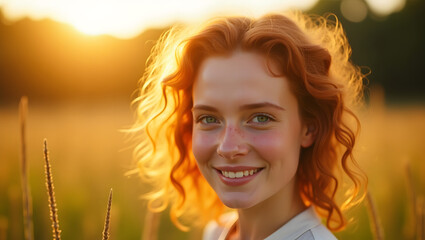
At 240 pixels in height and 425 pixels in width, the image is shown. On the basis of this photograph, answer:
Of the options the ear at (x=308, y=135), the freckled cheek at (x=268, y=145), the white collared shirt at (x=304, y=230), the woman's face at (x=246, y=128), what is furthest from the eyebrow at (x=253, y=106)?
the white collared shirt at (x=304, y=230)

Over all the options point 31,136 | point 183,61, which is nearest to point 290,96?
point 183,61

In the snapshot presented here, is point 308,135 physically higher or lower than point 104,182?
lower

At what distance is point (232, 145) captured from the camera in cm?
156

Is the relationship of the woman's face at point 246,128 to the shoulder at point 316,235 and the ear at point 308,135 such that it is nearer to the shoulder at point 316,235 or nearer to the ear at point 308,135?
the ear at point 308,135

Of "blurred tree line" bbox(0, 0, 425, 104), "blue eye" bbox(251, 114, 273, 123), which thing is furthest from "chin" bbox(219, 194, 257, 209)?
"blurred tree line" bbox(0, 0, 425, 104)

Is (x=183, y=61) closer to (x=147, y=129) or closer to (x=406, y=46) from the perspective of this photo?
(x=147, y=129)

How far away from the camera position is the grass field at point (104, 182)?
10.8 feet

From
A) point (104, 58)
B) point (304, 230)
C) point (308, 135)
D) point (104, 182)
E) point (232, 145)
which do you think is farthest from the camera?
point (104, 58)

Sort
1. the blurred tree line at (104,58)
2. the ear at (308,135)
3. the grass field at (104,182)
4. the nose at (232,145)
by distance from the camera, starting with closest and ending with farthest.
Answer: the nose at (232,145), the ear at (308,135), the grass field at (104,182), the blurred tree line at (104,58)

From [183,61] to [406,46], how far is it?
2411cm

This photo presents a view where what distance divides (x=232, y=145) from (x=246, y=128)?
0.30ft

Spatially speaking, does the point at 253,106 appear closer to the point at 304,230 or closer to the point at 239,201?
the point at 239,201

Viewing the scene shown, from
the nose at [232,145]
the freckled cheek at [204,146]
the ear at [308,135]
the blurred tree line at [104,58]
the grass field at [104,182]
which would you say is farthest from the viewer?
the blurred tree line at [104,58]

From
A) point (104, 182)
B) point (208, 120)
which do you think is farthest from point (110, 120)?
point (208, 120)
